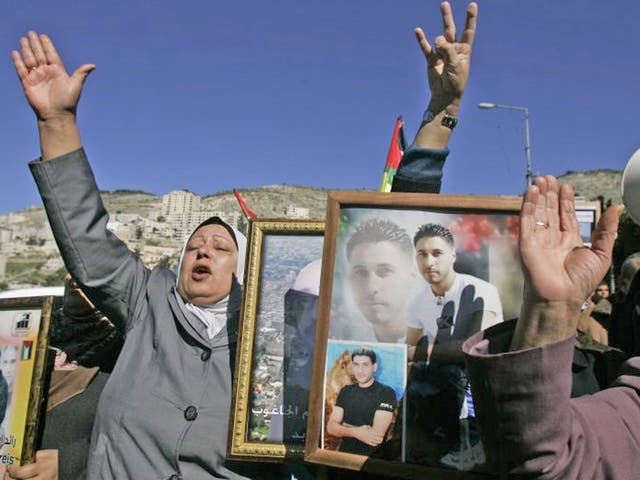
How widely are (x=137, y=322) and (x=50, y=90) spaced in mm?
1066

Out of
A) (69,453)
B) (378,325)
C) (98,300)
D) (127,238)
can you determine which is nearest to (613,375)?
(378,325)

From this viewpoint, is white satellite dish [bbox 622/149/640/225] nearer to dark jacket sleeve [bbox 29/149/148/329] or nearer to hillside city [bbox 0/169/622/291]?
dark jacket sleeve [bbox 29/149/148/329]

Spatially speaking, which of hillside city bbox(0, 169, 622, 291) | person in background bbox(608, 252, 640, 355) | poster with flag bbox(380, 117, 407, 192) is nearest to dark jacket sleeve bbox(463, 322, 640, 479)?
person in background bbox(608, 252, 640, 355)

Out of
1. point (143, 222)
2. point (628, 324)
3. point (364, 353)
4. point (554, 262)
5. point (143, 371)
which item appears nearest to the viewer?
point (554, 262)

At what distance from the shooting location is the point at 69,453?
344cm

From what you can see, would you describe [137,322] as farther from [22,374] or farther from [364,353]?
[364,353]

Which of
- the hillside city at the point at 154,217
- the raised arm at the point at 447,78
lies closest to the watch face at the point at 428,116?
the raised arm at the point at 447,78

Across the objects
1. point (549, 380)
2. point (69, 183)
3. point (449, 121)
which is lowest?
point (549, 380)

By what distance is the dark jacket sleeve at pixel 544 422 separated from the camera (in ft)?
5.22

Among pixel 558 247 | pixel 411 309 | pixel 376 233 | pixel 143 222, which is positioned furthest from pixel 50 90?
pixel 143 222

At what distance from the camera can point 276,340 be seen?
2.64 metres

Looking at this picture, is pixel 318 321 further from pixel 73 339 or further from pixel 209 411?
pixel 73 339

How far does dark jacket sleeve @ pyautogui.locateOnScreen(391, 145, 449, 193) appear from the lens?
2.69 meters

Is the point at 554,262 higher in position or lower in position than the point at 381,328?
higher
